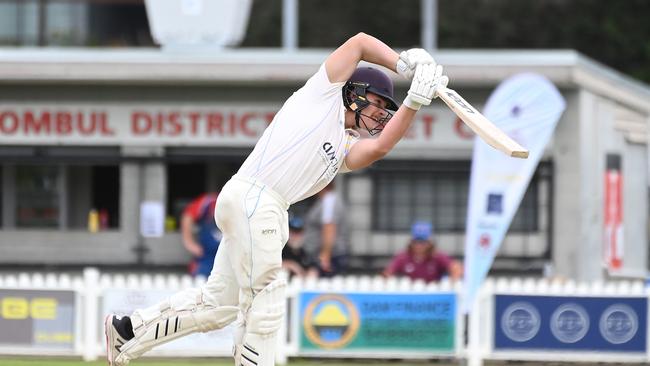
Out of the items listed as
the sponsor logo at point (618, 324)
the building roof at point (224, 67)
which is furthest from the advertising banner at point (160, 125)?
the sponsor logo at point (618, 324)

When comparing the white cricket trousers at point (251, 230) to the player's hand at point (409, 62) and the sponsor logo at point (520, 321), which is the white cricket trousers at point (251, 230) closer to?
the player's hand at point (409, 62)

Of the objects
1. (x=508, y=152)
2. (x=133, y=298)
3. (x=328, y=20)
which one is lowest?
(x=133, y=298)

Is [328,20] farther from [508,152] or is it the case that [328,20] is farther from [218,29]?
[508,152]

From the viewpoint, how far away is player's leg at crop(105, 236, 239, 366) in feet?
24.5

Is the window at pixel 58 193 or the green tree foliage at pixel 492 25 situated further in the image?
the green tree foliage at pixel 492 25

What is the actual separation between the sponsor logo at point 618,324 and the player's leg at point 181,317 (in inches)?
237

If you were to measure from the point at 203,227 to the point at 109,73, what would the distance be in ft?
6.71

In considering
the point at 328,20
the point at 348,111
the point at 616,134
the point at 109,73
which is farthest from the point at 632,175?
the point at 328,20

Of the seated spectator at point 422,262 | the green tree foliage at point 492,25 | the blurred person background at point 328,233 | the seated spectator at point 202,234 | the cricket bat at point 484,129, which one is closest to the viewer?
the cricket bat at point 484,129

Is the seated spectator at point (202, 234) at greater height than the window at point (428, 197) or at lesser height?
lesser

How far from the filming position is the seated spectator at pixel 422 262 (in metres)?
13.6

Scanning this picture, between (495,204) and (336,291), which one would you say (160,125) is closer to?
(336,291)

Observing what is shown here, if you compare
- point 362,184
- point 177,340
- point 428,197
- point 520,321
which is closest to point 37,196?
point 362,184

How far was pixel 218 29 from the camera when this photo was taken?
15219mm
